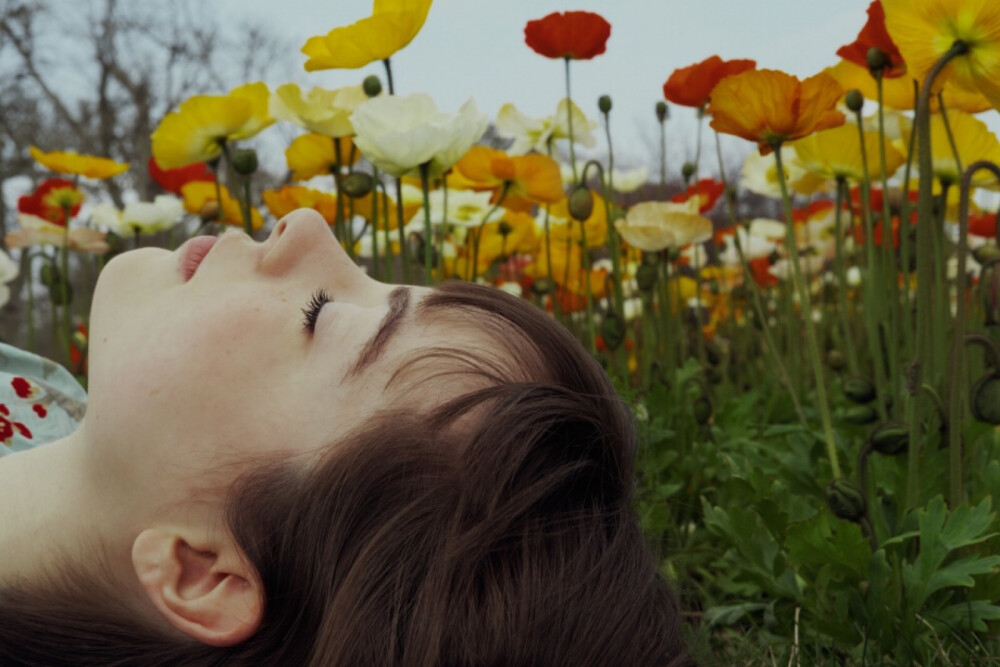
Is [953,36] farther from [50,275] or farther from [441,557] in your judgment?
[50,275]

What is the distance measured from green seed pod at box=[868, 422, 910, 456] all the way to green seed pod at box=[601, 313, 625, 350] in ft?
2.35

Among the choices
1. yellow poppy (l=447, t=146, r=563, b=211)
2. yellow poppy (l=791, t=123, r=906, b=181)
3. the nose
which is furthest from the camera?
yellow poppy (l=447, t=146, r=563, b=211)

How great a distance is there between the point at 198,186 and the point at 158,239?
10.6 m

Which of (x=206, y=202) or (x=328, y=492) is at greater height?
(x=206, y=202)

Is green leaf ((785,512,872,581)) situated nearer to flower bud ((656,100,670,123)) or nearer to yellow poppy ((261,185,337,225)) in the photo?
yellow poppy ((261,185,337,225))

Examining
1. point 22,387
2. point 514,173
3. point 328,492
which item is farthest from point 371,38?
point 328,492

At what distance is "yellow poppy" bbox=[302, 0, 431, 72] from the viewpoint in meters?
1.39

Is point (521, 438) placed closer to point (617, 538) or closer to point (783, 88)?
point (617, 538)

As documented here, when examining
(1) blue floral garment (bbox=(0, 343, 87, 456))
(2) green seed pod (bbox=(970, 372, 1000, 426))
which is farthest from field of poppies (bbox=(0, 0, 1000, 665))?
(1) blue floral garment (bbox=(0, 343, 87, 456))

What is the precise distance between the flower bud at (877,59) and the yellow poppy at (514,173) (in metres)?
0.60

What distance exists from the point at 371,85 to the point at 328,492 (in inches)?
38.2

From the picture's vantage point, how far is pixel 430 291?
1000 millimetres

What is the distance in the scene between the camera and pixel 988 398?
1.21 metres

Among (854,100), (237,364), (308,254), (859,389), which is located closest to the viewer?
(237,364)
